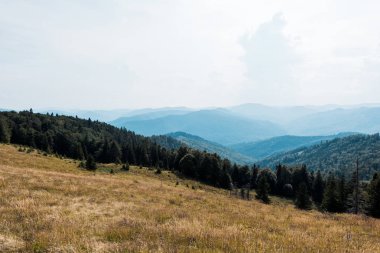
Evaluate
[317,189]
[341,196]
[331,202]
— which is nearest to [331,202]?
[331,202]

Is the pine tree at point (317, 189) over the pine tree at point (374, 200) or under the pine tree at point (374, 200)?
under

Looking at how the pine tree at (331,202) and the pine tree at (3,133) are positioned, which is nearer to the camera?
the pine tree at (331,202)

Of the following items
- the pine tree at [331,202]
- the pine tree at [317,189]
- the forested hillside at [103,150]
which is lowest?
the pine tree at [317,189]

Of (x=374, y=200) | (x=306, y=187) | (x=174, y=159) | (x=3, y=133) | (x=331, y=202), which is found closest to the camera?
(x=374, y=200)

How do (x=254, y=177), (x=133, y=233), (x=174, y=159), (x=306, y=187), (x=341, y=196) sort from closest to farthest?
1. (x=133, y=233)
2. (x=341, y=196)
3. (x=306, y=187)
4. (x=174, y=159)
5. (x=254, y=177)

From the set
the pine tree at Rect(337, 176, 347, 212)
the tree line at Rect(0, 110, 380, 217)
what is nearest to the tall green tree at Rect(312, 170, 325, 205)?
the tree line at Rect(0, 110, 380, 217)

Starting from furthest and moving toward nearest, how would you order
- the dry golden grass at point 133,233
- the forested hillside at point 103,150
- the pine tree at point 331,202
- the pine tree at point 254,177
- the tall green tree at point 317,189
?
1. the pine tree at point 254,177
2. the tall green tree at point 317,189
3. the forested hillside at point 103,150
4. the pine tree at point 331,202
5. the dry golden grass at point 133,233

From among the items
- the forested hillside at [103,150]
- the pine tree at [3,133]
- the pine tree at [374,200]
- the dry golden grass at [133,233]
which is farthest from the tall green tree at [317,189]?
the dry golden grass at [133,233]

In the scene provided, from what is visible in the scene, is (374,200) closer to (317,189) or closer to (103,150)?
(317,189)

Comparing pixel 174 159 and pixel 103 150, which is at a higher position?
pixel 103 150

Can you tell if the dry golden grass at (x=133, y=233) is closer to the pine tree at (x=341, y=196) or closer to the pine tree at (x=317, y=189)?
the pine tree at (x=341, y=196)

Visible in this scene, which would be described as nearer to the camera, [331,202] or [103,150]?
[331,202]

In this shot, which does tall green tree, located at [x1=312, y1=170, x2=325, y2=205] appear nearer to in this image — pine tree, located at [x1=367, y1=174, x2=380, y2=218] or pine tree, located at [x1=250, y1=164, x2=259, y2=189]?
pine tree, located at [x1=250, y1=164, x2=259, y2=189]

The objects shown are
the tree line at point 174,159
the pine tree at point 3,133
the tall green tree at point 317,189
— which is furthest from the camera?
the tall green tree at point 317,189
